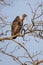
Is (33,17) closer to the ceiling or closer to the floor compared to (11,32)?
closer to the ceiling

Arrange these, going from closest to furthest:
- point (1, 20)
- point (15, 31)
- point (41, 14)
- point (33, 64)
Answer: point (33, 64) → point (41, 14) → point (1, 20) → point (15, 31)

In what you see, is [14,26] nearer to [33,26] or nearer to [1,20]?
[1,20]

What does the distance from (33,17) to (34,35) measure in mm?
271

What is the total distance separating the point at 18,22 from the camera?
361 centimetres

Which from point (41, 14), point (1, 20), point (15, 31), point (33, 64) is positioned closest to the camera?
point (33, 64)

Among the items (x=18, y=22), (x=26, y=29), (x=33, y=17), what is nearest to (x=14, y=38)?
(x=26, y=29)

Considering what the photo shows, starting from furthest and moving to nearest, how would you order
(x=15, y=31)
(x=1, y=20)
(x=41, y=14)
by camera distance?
(x=15, y=31), (x=1, y=20), (x=41, y=14)

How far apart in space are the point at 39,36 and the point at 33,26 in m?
0.17

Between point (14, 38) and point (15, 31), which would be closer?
point (14, 38)

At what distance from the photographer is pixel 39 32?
9.62ft

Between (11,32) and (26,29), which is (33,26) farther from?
(11,32)

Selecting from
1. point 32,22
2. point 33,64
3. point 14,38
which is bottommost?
point 33,64

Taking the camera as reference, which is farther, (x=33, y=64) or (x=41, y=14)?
(x=41, y=14)

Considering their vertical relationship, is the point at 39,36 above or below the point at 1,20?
below
